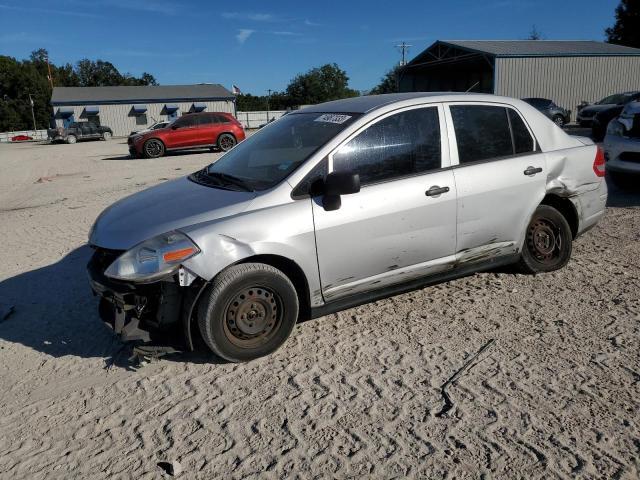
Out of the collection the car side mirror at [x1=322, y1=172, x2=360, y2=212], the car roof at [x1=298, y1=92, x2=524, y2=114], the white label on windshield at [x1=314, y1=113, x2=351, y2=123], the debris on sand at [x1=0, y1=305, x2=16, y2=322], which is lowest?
the debris on sand at [x1=0, y1=305, x2=16, y2=322]

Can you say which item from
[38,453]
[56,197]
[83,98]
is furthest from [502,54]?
[83,98]

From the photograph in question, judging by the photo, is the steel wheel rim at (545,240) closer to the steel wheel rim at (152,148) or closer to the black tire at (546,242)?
the black tire at (546,242)

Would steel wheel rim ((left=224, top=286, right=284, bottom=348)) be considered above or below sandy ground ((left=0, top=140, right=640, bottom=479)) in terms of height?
above

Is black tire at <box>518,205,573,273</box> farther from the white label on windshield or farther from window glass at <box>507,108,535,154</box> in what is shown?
the white label on windshield

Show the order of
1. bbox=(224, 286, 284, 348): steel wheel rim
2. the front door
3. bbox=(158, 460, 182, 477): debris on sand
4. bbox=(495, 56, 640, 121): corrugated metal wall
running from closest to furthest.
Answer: bbox=(158, 460, 182, 477): debris on sand, bbox=(224, 286, 284, 348): steel wheel rim, the front door, bbox=(495, 56, 640, 121): corrugated metal wall

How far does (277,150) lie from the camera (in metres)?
4.20

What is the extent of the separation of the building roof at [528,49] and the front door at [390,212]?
29.5 meters

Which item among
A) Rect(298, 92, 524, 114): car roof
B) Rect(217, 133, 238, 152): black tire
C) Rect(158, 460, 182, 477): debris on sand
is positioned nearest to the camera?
Rect(158, 460, 182, 477): debris on sand

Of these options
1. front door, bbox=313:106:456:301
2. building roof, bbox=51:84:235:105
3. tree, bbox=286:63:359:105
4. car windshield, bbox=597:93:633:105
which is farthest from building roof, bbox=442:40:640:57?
tree, bbox=286:63:359:105

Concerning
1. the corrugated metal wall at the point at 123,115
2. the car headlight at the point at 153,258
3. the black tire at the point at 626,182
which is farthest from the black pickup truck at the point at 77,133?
the car headlight at the point at 153,258

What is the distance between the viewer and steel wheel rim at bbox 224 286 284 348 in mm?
3393

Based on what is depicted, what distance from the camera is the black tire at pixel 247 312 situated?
3.28 m

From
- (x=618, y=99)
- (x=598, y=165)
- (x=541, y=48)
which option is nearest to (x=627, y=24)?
(x=541, y=48)

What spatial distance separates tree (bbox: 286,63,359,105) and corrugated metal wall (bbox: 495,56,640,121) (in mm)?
57494
